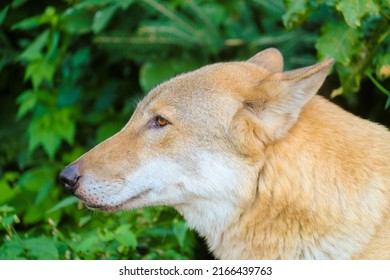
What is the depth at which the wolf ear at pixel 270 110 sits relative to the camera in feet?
12.9

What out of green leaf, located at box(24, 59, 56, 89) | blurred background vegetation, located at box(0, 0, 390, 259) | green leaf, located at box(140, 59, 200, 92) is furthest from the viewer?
green leaf, located at box(24, 59, 56, 89)

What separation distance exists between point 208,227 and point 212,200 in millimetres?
213

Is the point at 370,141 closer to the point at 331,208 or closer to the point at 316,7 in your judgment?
the point at 331,208

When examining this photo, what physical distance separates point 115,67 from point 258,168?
12.3 ft

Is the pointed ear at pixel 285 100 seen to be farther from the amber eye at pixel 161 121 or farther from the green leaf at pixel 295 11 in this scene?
the green leaf at pixel 295 11

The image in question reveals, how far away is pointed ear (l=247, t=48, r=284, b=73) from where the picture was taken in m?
4.78

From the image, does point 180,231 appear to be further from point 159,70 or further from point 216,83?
point 159,70

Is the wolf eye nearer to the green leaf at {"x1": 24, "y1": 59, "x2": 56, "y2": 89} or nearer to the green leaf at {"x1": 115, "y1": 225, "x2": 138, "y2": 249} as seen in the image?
the green leaf at {"x1": 115, "y1": 225, "x2": 138, "y2": 249}

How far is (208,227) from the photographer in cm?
426

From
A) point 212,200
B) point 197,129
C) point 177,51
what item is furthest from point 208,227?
point 177,51

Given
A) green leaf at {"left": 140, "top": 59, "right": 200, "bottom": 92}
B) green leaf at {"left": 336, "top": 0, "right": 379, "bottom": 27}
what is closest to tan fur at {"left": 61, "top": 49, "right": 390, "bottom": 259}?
green leaf at {"left": 336, "top": 0, "right": 379, "bottom": 27}

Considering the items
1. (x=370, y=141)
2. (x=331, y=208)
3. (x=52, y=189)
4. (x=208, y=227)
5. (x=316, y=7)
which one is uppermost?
(x=316, y=7)

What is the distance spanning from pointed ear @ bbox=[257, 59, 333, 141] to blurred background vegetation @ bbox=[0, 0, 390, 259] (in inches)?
41.9

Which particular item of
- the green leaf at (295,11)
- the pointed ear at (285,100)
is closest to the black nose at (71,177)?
the pointed ear at (285,100)
